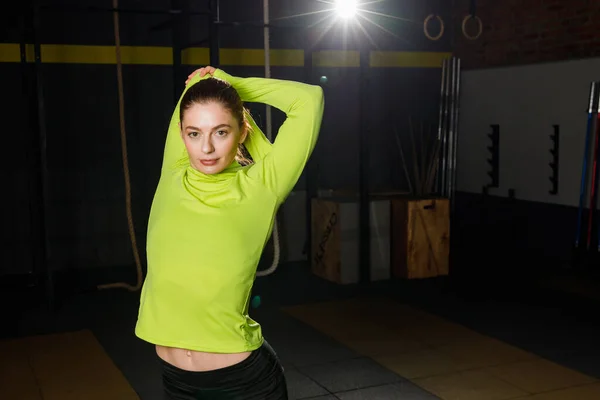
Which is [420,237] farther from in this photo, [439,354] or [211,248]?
[211,248]

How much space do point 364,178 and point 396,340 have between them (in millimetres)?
1552

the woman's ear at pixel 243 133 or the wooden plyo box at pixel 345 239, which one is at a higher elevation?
the woman's ear at pixel 243 133

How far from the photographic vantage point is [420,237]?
5.57 meters

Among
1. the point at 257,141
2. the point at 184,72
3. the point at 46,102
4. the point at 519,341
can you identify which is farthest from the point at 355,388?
the point at 46,102

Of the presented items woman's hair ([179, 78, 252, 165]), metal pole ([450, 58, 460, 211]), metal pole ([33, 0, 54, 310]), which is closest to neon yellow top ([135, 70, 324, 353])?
woman's hair ([179, 78, 252, 165])

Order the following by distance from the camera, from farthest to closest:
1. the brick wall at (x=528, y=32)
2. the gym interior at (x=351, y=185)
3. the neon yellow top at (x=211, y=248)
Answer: the brick wall at (x=528, y=32) → the gym interior at (x=351, y=185) → the neon yellow top at (x=211, y=248)

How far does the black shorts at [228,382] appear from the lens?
1512 millimetres

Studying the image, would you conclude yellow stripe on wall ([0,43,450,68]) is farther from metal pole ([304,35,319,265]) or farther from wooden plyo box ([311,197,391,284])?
wooden plyo box ([311,197,391,284])

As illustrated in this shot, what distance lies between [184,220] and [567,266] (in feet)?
15.8

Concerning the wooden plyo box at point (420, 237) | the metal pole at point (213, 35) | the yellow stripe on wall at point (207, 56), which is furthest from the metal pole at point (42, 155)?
the wooden plyo box at point (420, 237)

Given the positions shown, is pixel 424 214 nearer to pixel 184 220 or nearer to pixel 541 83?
pixel 541 83

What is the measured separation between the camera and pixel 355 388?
348cm

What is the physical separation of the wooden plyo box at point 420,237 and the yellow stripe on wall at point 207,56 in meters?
1.42

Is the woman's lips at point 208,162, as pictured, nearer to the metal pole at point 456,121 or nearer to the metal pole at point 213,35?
the metal pole at point 213,35
